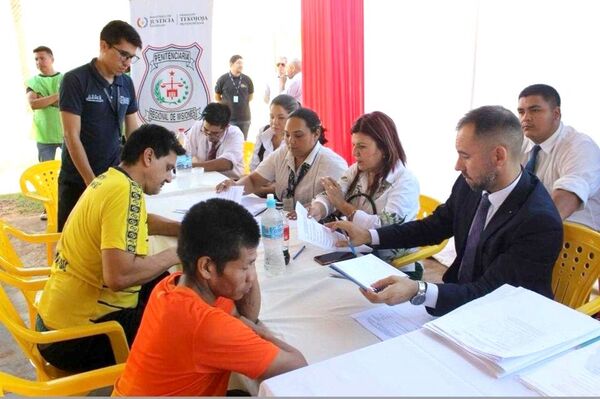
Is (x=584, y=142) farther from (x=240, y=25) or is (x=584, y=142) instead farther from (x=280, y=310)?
(x=240, y=25)

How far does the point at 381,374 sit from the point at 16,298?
2984 millimetres

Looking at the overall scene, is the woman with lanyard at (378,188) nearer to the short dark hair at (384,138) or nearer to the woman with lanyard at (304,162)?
the short dark hair at (384,138)

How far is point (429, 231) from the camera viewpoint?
199 cm

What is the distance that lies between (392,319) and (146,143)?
1.07m

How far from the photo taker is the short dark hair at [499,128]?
1498 millimetres

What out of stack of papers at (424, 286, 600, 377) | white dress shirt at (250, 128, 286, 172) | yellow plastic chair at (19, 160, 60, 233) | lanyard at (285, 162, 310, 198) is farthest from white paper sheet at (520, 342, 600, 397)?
yellow plastic chair at (19, 160, 60, 233)

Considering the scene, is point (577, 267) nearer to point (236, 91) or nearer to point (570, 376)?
point (570, 376)

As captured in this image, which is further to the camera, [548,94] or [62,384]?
[548,94]

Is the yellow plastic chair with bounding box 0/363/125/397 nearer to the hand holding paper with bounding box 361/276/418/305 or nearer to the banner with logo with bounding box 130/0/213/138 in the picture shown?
the hand holding paper with bounding box 361/276/418/305

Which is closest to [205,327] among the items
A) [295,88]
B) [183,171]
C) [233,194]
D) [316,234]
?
[316,234]

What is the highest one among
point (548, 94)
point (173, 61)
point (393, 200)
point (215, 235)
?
point (173, 61)

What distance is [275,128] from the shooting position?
348 centimetres

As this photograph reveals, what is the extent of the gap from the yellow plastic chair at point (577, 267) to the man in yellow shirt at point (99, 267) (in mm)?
1459

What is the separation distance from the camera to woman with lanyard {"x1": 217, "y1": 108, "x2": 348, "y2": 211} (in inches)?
106
